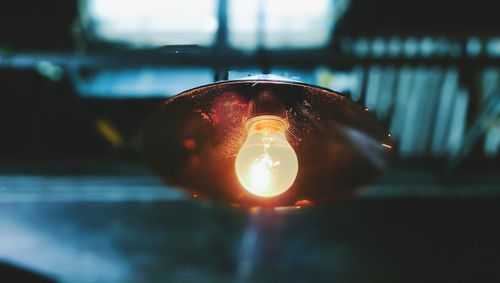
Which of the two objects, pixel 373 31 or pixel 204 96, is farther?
pixel 373 31

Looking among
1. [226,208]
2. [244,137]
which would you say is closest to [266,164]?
[244,137]

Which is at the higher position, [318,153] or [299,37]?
[299,37]

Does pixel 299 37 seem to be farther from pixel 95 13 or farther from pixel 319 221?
pixel 95 13

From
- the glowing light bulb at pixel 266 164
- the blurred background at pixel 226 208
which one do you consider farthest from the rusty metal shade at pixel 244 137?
the blurred background at pixel 226 208

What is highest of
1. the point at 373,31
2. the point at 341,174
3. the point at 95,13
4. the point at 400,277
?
the point at 95,13

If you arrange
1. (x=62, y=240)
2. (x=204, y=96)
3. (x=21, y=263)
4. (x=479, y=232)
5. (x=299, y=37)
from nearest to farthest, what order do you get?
1. (x=204, y=96)
2. (x=21, y=263)
3. (x=62, y=240)
4. (x=479, y=232)
5. (x=299, y=37)

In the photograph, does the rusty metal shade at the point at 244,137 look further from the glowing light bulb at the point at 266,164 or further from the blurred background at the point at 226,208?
the blurred background at the point at 226,208

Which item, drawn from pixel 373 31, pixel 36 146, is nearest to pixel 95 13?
pixel 36 146
